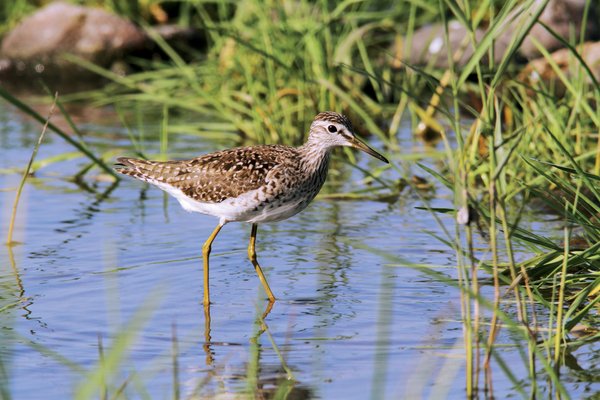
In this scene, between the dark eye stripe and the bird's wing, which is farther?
the dark eye stripe

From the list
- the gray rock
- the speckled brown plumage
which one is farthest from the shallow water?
the gray rock

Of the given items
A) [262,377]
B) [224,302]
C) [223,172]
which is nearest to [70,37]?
[223,172]

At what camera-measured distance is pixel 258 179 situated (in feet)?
23.0

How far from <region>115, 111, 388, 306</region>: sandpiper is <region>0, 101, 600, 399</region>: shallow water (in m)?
0.40

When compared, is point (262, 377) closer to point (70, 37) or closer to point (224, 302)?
point (224, 302)

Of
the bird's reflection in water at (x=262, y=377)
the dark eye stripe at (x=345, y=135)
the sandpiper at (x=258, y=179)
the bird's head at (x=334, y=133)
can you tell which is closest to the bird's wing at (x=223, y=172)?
the sandpiper at (x=258, y=179)

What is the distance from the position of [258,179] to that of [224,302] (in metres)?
0.84

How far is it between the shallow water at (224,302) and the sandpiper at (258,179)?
15.6 inches

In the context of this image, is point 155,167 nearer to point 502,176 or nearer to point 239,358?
point 239,358

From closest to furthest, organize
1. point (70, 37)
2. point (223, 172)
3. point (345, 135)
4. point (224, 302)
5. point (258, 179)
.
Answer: point (224, 302), point (258, 179), point (223, 172), point (345, 135), point (70, 37)

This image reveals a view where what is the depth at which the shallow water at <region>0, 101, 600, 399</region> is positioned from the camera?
5.30 m

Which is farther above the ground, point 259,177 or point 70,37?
point 70,37

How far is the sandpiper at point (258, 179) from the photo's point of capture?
7000 mm

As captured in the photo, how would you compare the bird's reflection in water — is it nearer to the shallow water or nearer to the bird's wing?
the shallow water
